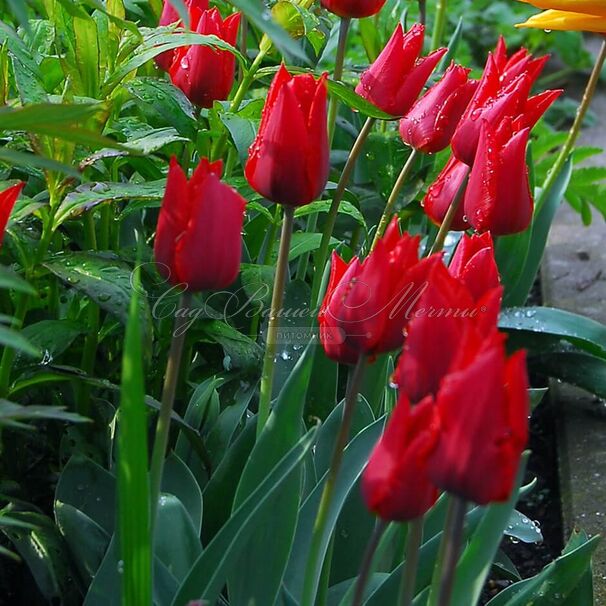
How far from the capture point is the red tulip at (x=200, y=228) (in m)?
0.78

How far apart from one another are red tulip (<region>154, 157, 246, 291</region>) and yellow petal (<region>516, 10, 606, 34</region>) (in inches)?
29.2

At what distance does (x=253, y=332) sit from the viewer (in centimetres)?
140

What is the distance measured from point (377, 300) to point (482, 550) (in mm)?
184

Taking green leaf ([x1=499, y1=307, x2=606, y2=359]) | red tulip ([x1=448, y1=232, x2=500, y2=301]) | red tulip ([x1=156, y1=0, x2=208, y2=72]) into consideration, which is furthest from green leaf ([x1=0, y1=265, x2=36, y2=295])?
green leaf ([x1=499, y1=307, x2=606, y2=359])

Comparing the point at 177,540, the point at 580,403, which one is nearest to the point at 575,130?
the point at 580,403

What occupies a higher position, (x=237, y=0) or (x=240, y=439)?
(x=237, y=0)

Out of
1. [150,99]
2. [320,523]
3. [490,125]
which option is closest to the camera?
[320,523]

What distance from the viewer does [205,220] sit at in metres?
0.78

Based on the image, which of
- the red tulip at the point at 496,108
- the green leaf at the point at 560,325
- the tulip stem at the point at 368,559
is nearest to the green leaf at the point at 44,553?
the tulip stem at the point at 368,559

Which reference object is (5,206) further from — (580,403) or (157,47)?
(580,403)

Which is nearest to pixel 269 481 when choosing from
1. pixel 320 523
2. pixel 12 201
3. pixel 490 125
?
pixel 320 523

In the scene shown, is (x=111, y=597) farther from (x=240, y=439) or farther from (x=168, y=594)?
(x=240, y=439)

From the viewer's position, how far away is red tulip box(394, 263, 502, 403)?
2.26 ft

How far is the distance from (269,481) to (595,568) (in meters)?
0.71
